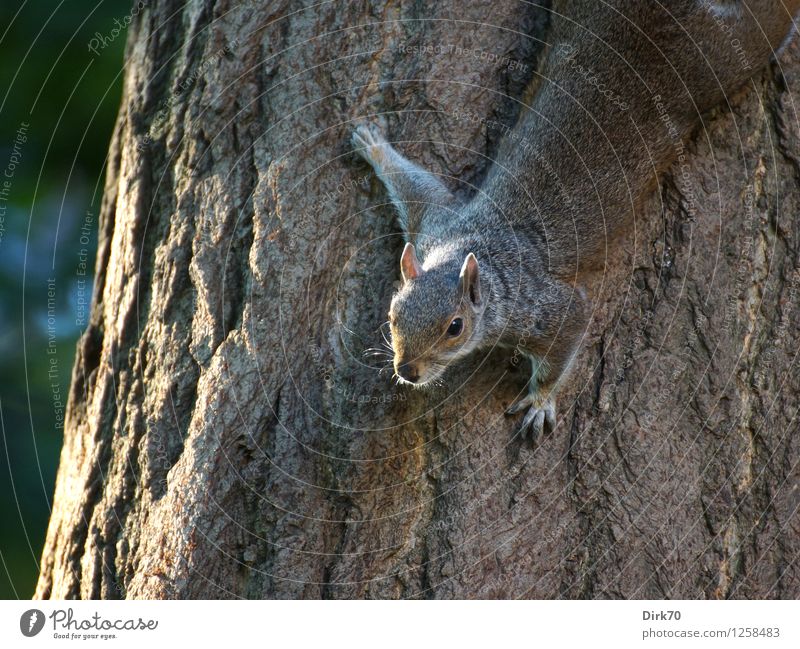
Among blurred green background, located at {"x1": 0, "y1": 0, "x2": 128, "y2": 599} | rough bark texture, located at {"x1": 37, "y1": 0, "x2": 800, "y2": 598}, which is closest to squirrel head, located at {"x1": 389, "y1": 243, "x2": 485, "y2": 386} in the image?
rough bark texture, located at {"x1": 37, "y1": 0, "x2": 800, "y2": 598}

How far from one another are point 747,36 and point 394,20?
1446 mm

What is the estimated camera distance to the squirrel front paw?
10.4 feet

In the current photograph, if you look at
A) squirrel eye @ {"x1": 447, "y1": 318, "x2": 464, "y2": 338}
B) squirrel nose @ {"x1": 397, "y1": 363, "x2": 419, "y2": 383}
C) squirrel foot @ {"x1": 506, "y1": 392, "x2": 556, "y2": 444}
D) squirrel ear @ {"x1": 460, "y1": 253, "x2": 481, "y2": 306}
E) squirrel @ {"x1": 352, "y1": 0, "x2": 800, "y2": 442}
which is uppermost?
squirrel @ {"x1": 352, "y1": 0, "x2": 800, "y2": 442}

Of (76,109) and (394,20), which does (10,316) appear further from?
(394,20)

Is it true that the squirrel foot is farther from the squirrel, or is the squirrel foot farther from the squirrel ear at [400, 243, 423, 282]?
the squirrel ear at [400, 243, 423, 282]

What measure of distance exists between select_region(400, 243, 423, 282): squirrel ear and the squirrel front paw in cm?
38

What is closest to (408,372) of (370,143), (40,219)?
(370,143)

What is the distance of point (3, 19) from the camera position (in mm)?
4617

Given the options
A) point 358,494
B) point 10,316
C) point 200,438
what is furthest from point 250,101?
point 10,316

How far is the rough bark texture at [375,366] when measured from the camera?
311 cm

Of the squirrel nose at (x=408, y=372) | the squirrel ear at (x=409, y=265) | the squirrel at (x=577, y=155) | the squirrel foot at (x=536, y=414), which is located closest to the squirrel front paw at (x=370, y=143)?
the squirrel at (x=577, y=155)

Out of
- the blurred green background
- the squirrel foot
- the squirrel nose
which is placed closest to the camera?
the squirrel nose

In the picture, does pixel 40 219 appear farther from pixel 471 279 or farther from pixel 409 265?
pixel 471 279

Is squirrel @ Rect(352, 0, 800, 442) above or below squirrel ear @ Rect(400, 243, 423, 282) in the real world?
above
